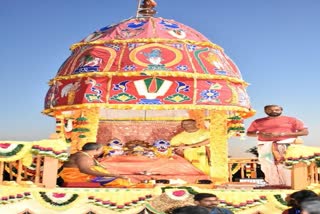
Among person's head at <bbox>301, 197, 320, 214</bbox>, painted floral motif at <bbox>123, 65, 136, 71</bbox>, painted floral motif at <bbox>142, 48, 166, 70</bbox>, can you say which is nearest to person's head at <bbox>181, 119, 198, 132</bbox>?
painted floral motif at <bbox>142, 48, 166, 70</bbox>

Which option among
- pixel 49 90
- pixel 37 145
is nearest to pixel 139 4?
pixel 49 90

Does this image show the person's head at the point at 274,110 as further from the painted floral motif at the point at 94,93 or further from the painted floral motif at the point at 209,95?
the painted floral motif at the point at 94,93

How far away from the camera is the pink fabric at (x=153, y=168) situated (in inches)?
433

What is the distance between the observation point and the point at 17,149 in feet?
24.5

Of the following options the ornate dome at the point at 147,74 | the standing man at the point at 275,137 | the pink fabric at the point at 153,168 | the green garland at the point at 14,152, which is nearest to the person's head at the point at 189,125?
the pink fabric at the point at 153,168

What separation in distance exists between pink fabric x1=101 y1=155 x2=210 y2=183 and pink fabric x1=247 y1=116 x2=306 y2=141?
7.52 ft

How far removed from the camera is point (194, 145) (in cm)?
1212

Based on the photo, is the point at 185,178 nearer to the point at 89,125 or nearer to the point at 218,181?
the point at 218,181

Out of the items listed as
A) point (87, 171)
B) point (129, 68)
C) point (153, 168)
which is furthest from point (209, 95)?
point (87, 171)

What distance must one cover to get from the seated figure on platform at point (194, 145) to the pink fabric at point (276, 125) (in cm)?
268

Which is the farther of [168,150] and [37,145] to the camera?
[168,150]

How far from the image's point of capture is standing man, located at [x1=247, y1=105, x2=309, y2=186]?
9047mm

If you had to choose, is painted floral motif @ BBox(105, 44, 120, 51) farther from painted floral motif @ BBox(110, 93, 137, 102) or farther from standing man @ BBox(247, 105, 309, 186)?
standing man @ BBox(247, 105, 309, 186)

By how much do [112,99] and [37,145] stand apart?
11.7 ft
